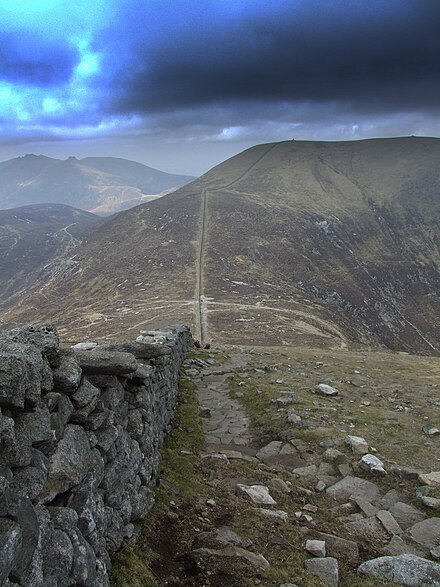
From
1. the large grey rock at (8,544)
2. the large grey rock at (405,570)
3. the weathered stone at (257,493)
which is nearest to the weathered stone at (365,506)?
the weathered stone at (257,493)

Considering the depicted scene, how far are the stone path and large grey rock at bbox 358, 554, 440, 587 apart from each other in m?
7.18

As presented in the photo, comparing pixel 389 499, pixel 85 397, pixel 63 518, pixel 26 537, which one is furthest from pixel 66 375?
pixel 389 499

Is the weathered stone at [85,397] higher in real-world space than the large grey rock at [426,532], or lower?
higher

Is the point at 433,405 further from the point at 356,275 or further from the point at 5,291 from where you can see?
the point at 5,291

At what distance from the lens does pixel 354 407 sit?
19.3 metres

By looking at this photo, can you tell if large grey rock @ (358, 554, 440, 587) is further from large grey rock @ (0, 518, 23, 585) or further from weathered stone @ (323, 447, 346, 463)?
large grey rock @ (0, 518, 23, 585)

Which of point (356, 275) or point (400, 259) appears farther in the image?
point (400, 259)

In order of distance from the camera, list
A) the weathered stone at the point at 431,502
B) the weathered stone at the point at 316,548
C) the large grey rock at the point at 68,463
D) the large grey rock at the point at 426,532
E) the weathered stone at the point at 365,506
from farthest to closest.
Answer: the weathered stone at the point at 431,502, the weathered stone at the point at 365,506, the large grey rock at the point at 426,532, the weathered stone at the point at 316,548, the large grey rock at the point at 68,463

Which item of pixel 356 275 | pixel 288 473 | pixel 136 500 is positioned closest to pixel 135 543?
pixel 136 500

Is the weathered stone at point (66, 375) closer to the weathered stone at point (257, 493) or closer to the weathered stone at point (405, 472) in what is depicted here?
the weathered stone at point (257, 493)

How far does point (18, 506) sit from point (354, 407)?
53.6 feet

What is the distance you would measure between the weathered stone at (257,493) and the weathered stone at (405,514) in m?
2.99

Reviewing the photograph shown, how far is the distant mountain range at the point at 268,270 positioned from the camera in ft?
201

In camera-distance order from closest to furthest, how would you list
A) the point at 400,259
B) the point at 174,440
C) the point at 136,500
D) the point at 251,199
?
the point at 136,500
the point at 174,440
the point at 400,259
the point at 251,199
